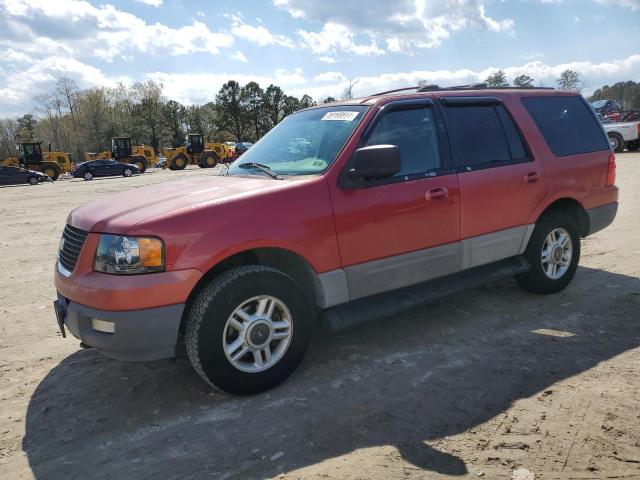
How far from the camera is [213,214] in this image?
120 inches

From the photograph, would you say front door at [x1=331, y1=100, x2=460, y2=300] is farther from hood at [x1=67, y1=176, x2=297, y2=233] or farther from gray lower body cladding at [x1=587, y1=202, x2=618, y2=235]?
gray lower body cladding at [x1=587, y1=202, x2=618, y2=235]

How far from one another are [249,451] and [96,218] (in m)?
1.77

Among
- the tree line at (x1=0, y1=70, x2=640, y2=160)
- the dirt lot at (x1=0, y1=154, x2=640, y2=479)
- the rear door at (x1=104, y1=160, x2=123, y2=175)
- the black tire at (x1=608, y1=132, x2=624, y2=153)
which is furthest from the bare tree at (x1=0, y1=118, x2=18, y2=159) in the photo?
the dirt lot at (x1=0, y1=154, x2=640, y2=479)

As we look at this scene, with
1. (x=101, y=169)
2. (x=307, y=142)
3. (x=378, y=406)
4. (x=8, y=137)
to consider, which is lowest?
(x=378, y=406)

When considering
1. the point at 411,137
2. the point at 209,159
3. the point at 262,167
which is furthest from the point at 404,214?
the point at 209,159

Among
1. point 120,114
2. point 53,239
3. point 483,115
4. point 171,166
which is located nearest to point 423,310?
point 483,115

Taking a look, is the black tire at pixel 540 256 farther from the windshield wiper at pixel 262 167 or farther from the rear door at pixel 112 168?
the rear door at pixel 112 168

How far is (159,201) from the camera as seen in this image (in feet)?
10.9

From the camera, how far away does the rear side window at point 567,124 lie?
15.7 ft

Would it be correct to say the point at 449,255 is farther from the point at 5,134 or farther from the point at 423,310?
the point at 5,134

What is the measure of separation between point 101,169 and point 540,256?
3691 centimetres

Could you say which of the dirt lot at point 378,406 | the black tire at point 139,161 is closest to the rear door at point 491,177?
the dirt lot at point 378,406

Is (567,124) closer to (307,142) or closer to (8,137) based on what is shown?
(307,142)

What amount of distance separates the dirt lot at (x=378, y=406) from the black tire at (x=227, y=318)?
147mm
